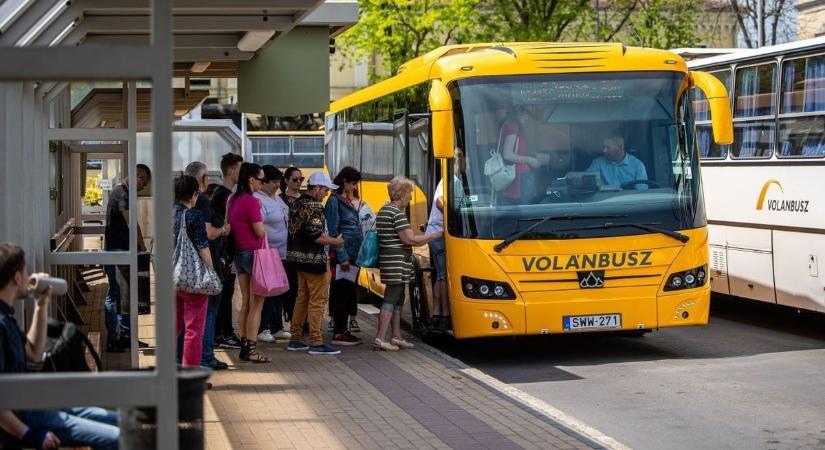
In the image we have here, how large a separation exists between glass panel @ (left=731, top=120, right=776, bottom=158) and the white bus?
1 cm

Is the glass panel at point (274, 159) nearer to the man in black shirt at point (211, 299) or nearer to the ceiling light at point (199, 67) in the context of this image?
the ceiling light at point (199, 67)

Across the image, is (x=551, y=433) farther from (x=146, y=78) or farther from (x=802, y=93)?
(x=802, y=93)

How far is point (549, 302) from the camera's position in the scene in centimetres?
1289

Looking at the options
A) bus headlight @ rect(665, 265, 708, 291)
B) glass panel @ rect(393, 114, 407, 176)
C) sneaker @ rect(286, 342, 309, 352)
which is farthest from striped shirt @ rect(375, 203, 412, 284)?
bus headlight @ rect(665, 265, 708, 291)

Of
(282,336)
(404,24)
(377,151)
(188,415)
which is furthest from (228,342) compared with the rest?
(404,24)

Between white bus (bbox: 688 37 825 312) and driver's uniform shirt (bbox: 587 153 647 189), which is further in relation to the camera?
white bus (bbox: 688 37 825 312)

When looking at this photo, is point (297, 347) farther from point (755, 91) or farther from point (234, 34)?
point (755, 91)

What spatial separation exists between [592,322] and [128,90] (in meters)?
4.66

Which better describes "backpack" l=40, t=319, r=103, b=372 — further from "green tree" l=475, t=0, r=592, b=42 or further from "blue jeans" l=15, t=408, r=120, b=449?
"green tree" l=475, t=0, r=592, b=42

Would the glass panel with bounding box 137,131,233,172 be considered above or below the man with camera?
above

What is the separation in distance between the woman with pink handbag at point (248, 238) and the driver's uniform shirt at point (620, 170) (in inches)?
123

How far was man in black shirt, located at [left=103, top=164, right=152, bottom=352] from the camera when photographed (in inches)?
531

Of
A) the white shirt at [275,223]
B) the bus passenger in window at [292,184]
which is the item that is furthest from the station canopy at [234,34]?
the white shirt at [275,223]

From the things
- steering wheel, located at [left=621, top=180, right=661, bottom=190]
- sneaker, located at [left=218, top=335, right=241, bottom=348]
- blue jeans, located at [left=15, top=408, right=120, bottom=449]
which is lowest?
sneaker, located at [left=218, top=335, right=241, bottom=348]
